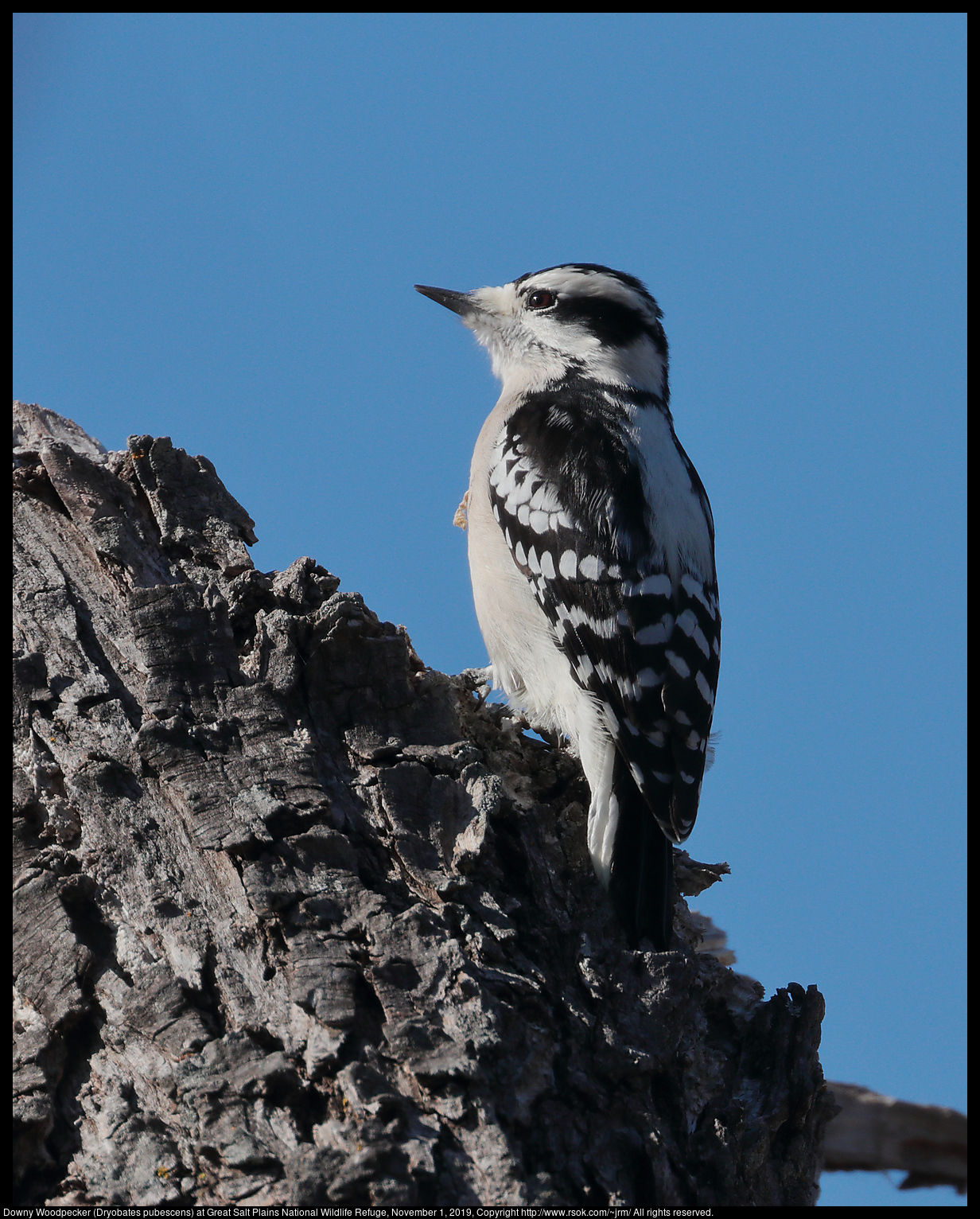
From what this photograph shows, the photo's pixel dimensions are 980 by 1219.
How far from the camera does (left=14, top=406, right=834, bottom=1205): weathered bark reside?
2.27 metres

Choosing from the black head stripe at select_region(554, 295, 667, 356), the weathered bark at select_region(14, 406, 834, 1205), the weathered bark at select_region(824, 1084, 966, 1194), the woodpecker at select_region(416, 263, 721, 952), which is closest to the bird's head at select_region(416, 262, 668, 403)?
the black head stripe at select_region(554, 295, 667, 356)

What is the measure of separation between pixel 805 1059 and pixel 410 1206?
135 cm

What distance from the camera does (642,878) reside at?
3209 millimetres

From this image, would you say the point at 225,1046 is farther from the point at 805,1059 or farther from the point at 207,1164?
the point at 805,1059

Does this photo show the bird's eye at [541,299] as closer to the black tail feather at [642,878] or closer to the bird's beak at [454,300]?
the bird's beak at [454,300]

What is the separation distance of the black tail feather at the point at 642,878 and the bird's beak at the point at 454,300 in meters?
3.95

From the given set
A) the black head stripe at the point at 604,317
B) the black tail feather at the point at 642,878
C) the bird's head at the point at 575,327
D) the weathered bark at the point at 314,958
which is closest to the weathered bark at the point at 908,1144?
the weathered bark at the point at 314,958

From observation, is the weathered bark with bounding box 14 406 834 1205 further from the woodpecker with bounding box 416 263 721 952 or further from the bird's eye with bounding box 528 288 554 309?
the bird's eye with bounding box 528 288 554 309

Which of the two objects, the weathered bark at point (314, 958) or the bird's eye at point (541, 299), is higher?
the bird's eye at point (541, 299)

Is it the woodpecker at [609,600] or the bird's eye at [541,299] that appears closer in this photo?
the woodpecker at [609,600]

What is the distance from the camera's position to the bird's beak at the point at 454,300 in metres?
6.37

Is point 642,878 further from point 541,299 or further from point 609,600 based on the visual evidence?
point 541,299

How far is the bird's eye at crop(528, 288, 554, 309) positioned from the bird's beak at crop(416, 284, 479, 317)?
39 centimetres

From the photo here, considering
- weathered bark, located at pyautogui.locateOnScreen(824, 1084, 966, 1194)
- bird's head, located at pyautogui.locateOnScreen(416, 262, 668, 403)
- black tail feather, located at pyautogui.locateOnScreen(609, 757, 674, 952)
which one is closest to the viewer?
black tail feather, located at pyautogui.locateOnScreen(609, 757, 674, 952)
